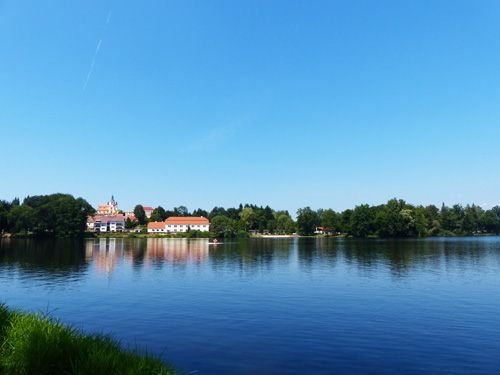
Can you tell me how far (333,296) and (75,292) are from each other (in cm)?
2260

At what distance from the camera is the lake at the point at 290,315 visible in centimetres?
1491

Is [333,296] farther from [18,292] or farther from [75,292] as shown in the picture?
[18,292]

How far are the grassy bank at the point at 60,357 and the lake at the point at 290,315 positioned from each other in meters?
4.42

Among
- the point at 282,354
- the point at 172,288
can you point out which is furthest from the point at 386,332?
the point at 172,288

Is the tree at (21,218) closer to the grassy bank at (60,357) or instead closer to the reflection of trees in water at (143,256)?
the reflection of trees in water at (143,256)

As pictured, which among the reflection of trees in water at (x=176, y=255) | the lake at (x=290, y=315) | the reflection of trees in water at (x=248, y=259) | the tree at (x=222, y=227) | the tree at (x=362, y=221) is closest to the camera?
the lake at (x=290, y=315)

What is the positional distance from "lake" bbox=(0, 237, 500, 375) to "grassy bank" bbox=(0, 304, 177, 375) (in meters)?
4.42

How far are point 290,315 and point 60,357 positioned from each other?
15.2 metres

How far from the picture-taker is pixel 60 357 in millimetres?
10570

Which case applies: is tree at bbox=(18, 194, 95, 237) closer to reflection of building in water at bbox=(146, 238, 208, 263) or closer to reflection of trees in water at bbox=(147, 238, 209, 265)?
reflection of building in water at bbox=(146, 238, 208, 263)

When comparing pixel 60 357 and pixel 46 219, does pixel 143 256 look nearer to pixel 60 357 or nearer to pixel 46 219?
pixel 60 357

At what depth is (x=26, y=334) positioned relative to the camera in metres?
11.5

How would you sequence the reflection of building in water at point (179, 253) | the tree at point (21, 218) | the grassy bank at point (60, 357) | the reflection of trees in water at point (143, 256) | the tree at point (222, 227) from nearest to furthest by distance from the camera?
the grassy bank at point (60, 357) → the reflection of trees in water at point (143, 256) → the reflection of building in water at point (179, 253) → the tree at point (21, 218) → the tree at point (222, 227)

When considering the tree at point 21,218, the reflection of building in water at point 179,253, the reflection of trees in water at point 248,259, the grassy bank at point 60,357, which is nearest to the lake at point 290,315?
the grassy bank at point 60,357
